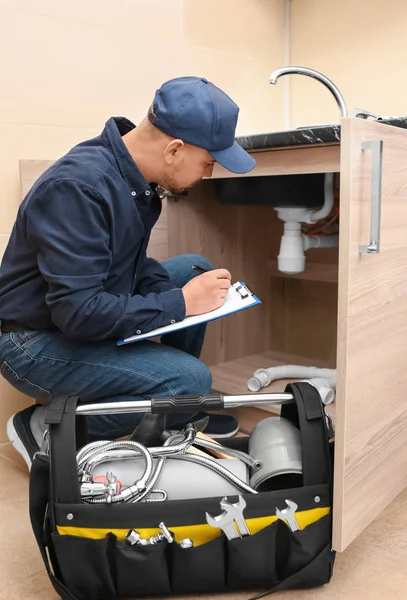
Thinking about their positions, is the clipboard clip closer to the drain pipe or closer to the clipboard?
the clipboard

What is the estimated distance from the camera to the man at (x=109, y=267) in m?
1.15

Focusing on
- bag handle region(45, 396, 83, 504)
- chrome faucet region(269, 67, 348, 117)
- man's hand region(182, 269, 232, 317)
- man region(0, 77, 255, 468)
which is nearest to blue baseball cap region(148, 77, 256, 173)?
man region(0, 77, 255, 468)

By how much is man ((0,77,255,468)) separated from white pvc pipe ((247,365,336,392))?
0.46m

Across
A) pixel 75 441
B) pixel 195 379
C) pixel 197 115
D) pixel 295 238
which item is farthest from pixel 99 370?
→ pixel 295 238

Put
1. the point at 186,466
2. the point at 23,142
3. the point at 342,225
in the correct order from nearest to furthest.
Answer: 1. the point at 342,225
2. the point at 186,466
3. the point at 23,142

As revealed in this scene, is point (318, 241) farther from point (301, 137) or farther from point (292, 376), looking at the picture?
point (301, 137)

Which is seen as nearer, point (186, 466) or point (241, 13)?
point (186, 466)

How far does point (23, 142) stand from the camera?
1683 millimetres

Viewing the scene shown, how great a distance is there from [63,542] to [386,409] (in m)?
0.60

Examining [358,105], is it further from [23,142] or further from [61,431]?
[61,431]

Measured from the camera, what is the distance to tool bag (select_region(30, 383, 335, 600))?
3.17 ft

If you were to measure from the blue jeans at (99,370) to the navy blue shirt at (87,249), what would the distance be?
0.05 metres

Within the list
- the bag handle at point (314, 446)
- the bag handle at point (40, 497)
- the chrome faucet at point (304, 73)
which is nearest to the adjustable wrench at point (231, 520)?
the bag handle at point (314, 446)

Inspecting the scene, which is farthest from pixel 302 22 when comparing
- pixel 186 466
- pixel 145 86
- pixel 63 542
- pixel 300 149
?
pixel 63 542
